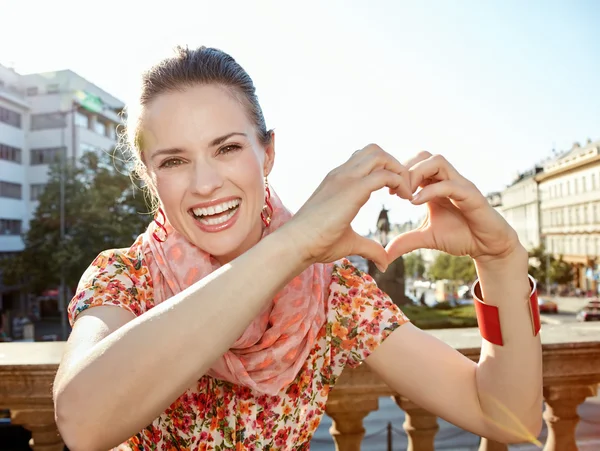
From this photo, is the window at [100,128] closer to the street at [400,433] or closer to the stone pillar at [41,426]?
the street at [400,433]

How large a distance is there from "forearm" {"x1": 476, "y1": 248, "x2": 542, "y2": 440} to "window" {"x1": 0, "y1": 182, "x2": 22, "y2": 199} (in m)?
34.1

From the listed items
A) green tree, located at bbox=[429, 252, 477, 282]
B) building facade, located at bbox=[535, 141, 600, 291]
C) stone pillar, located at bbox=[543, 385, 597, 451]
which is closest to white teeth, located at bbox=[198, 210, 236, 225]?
stone pillar, located at bbox=[543, 385, 597, 451]

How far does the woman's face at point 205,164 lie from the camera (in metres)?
1.43

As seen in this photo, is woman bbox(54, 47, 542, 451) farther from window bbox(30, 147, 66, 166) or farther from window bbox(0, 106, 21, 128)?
window bbox(30, 147, 66, 166)

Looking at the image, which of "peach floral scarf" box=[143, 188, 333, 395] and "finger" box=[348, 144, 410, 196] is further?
"peach floral scarf" box=[143, 188, 333, 395]

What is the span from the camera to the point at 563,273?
47.1m

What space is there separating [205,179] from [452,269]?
160 feet

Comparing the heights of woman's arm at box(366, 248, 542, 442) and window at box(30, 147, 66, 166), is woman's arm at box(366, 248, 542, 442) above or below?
below

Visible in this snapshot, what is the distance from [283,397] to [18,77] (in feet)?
118

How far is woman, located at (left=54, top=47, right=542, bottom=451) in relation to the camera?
1242 millimetres

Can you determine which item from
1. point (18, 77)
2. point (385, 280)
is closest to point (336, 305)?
point (385, 280)

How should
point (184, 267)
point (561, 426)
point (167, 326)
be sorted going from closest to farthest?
point (167, 326)
point (184, 267)
point (561, 426)

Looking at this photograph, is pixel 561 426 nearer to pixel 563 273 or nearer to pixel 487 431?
pixel 487 431

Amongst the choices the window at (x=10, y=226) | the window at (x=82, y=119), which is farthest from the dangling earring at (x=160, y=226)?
the window at (x=82, y=119)
